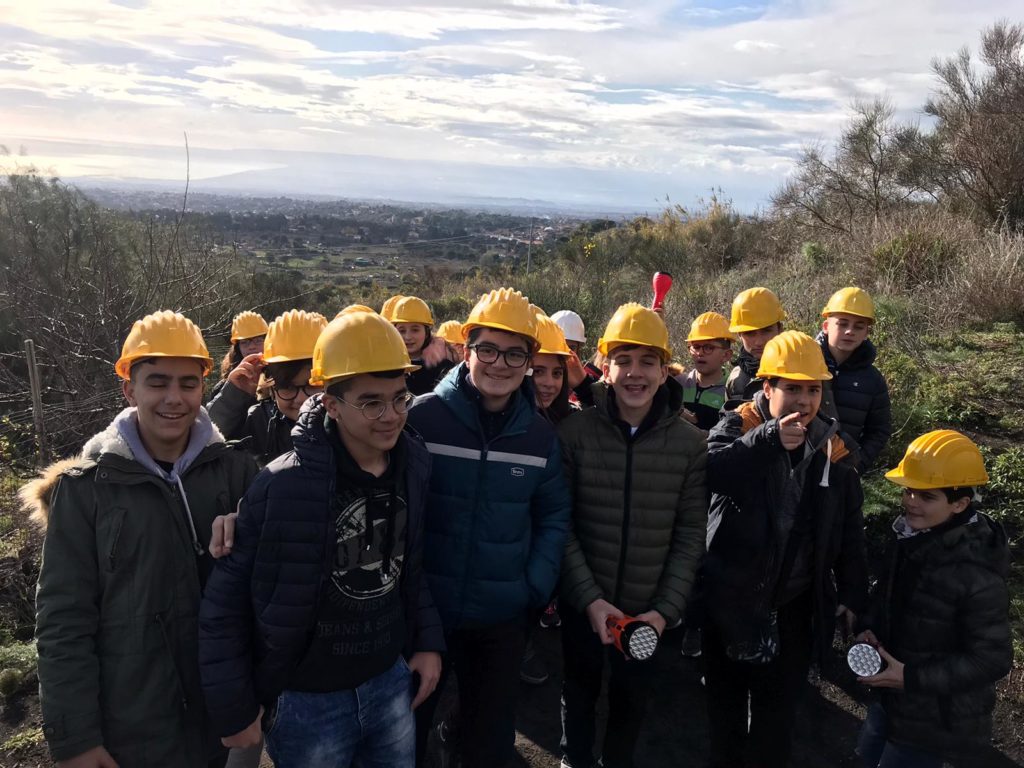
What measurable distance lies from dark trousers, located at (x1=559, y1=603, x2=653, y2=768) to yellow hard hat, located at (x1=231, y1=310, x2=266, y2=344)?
9.60 feet

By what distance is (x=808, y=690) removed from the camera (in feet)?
12.9

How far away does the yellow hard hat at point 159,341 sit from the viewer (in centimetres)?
216

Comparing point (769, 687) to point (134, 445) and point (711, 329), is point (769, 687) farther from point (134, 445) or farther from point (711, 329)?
point (134, 445)

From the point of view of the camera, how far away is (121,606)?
2006mm

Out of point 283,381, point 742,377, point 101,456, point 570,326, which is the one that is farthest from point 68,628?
point 742,377

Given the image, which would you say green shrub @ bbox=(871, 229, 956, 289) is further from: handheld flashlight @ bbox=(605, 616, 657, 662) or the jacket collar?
the jacket collar

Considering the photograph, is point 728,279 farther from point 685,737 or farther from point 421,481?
point 421,481

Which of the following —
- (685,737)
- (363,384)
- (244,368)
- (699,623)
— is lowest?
(685,737)

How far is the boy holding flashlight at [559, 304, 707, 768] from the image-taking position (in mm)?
2725

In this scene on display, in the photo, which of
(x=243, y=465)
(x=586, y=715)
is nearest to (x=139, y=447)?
(x=243, y=465)

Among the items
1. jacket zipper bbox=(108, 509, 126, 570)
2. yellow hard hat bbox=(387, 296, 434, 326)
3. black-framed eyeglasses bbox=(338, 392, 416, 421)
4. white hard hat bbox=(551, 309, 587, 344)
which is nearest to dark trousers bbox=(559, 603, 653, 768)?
black-framed eyeglasses bbox=(338, 392, 416, 421)

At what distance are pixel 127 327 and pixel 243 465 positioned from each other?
8.30m

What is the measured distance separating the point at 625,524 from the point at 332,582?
1242mm

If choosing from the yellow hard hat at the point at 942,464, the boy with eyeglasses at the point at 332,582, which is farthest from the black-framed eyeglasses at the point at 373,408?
the yellow hard hat at the point at 942,464
